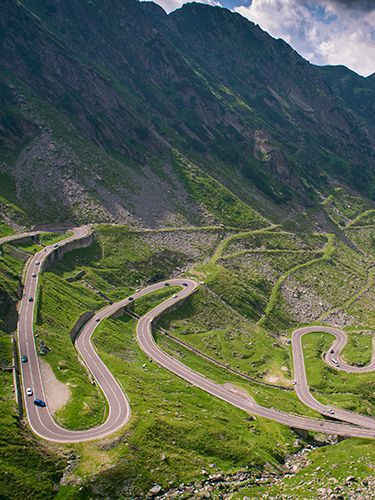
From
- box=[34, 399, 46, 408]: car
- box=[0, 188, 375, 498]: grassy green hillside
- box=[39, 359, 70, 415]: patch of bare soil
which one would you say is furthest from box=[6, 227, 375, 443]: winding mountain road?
box=[0, 188, 375, 498]: grassy green hillside

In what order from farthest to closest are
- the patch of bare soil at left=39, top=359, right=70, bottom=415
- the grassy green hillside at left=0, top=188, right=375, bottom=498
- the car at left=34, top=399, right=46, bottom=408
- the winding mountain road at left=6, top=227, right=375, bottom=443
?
the patch of bare soil at left=39, top=359, right=70, bottom=415 < the car at left=34, top=399, right=46, bottom=408 < the winding mountain road at left=6, top=227, right=375, bottom=443 < the grassy green hillside at left=0, top=188, right=375, bottom=498

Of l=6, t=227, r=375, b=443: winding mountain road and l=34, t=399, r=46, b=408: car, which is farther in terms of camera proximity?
l=34, t=399, r=46, b=408: car

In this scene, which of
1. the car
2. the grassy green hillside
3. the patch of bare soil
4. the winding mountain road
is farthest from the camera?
the patch of bare soil

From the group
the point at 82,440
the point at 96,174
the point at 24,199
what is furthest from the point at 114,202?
the point at 82,440

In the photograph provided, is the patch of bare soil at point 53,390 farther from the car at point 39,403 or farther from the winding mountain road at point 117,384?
the car at point 39,403

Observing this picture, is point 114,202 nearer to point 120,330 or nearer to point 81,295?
point 81,295

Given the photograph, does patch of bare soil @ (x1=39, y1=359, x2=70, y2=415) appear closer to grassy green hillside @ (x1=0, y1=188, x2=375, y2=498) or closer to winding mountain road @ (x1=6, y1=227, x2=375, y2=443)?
winding mountain road @ (x1=6, y1=227, x2=375, y2=443)

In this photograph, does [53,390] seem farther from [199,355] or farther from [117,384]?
[199,355]

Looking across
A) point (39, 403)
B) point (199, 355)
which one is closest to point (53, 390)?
point (39, 403)
